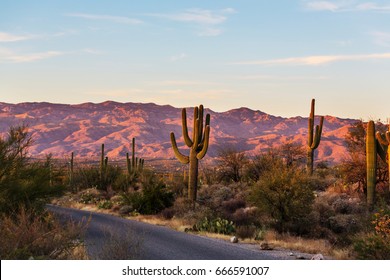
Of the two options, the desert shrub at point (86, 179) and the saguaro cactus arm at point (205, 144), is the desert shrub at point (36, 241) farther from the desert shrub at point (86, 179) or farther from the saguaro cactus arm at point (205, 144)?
the desert shrub at point (86, 179)

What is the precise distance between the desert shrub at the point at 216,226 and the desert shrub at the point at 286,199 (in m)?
2.08

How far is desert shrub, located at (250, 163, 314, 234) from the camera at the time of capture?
79.6 feet

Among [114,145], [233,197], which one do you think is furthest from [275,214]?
[114,145]

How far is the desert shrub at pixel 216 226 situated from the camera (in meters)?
23.2

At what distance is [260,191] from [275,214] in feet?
3.93

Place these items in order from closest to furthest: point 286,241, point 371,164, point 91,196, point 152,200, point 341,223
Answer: point 286,241, point 341,223, point 371,164, point 152,200, point 91,196

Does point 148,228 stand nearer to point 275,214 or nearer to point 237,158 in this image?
point 275,214

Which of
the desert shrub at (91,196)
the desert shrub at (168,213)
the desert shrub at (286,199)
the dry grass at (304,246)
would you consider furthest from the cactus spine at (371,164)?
the desert shrub at (91,196)

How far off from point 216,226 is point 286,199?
3244mm

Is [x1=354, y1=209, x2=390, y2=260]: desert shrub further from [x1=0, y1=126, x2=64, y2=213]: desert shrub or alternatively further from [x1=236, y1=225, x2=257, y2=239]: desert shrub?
[x1=0, y1=126, x2=64, y2=213]: desert shrub

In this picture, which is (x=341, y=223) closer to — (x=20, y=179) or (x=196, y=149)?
(x=196, y=149)

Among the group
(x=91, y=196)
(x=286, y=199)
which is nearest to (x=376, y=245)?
(x=286, y=199)

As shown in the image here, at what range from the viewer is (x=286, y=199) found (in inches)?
966
